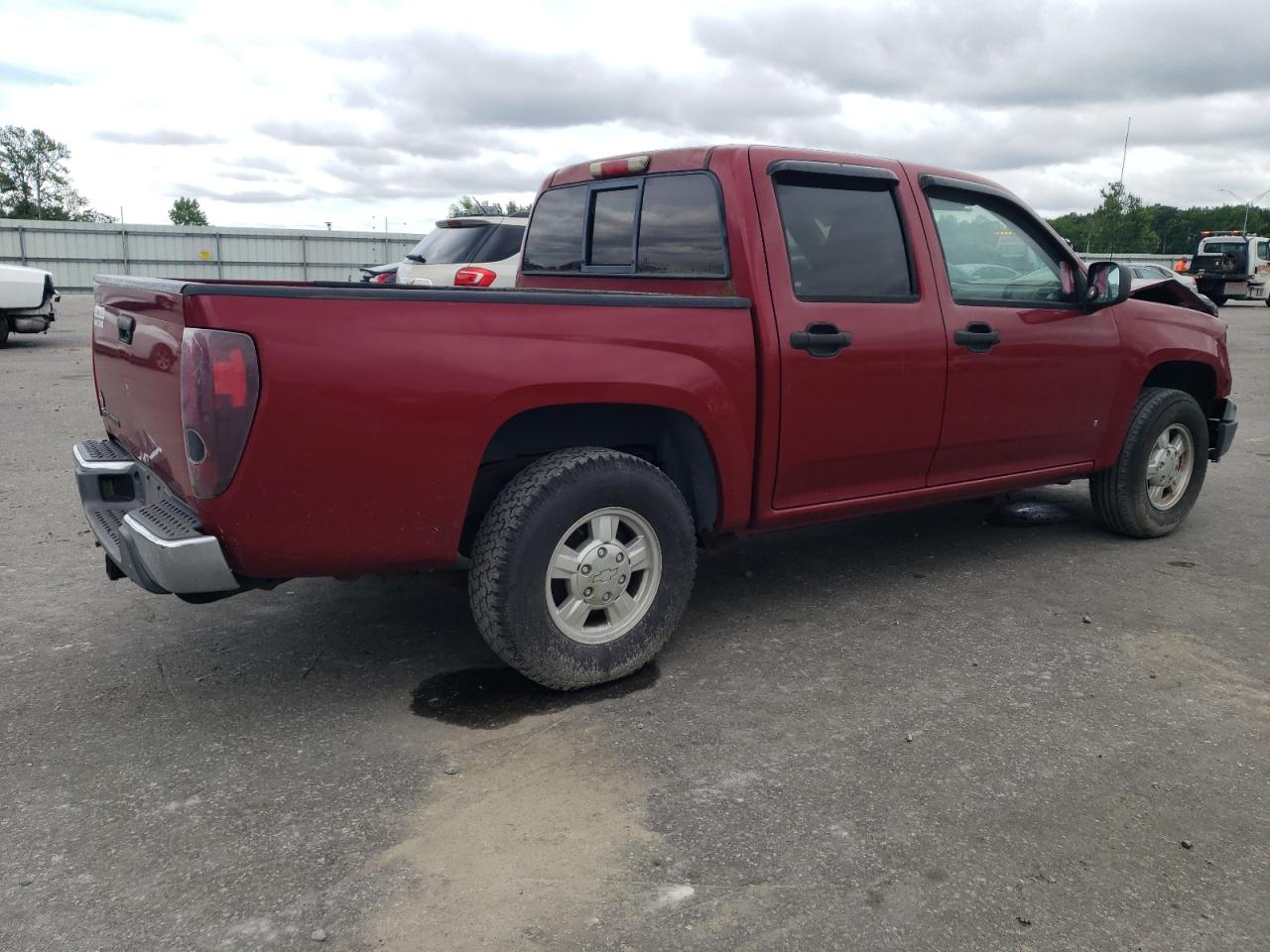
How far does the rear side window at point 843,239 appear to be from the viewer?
403cm

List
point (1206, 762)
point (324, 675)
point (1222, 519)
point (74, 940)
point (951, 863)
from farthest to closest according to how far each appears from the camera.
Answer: point (1222, 519) < point (324, 675) < point (1206, 762) < point (951, 863) < point (74, 940)

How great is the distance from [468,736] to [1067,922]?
1743 mm

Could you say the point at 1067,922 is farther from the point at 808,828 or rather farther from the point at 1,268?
the point at 1,268

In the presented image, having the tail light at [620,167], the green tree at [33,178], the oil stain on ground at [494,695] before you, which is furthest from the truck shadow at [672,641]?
the green tree at [33,178]

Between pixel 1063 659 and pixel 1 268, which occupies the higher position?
pixel 1 268

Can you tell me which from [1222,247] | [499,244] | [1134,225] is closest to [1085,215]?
[1134,225]

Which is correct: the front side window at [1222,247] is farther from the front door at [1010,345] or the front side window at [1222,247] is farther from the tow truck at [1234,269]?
the front door at [1010,345]

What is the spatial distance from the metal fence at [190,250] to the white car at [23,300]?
20047 mm

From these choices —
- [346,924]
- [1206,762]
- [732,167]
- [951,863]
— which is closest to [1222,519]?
[1206,762]

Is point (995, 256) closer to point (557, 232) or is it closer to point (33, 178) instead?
point (557, 232)

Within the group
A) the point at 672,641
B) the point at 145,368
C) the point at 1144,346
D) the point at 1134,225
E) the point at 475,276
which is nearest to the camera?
the point at 145,368

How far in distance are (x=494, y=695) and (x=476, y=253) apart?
8010 mm

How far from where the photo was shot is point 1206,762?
10.3ft

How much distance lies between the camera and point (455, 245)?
436 inches
